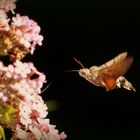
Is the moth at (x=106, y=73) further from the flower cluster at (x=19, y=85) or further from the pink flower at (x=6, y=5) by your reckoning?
the pink flower at (x=6, y=5)

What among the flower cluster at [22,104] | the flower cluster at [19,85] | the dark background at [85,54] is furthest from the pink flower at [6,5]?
the dark background at [85,54]

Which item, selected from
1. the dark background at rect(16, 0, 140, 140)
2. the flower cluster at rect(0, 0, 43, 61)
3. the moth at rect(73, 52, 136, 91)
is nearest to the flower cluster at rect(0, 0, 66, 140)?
the flower cluster at rect(0, 0, 43, 61)

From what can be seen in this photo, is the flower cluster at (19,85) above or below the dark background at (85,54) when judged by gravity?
below

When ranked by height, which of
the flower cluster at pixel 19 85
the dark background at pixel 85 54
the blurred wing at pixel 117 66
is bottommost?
the blurred wing at pixel 117 66

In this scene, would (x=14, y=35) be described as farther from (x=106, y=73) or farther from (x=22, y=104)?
(x=106, y=73)

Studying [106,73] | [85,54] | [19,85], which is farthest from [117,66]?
[85,54]
